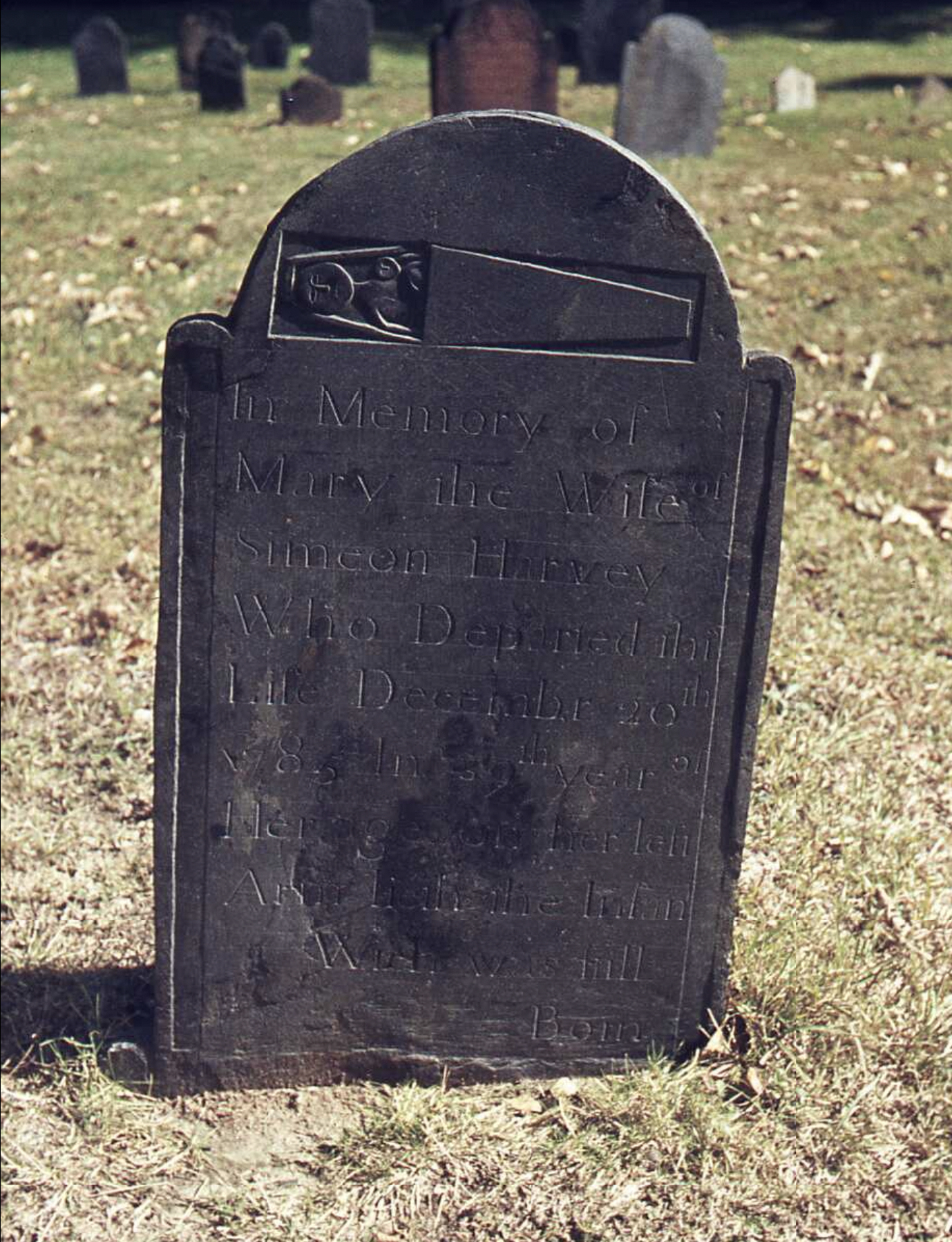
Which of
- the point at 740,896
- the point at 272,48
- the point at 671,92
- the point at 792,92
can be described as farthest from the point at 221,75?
the point at 740,896

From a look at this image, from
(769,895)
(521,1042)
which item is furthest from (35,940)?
(769,895)

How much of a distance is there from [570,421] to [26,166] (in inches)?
368

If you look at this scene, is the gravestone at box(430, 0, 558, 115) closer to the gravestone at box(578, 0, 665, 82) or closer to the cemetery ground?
the gravestone at box(578, 0, 665, 82)

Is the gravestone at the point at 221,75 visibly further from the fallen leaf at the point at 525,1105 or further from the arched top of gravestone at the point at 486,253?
the fallen leaf at the point at 525,1105

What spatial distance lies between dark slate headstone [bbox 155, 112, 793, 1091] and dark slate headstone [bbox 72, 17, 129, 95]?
43.3 feet

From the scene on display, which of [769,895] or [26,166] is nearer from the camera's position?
[769,895]

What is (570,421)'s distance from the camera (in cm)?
269

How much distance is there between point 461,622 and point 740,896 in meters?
1.21

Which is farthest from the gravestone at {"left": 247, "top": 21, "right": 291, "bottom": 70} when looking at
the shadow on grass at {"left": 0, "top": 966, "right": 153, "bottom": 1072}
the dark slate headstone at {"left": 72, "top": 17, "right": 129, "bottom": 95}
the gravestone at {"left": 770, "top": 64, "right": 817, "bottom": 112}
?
the shadow on grass at {"left": 0, "top": 966, "right": 153, "bottom": 1072}

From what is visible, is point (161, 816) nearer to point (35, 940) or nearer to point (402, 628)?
point (402, 628)

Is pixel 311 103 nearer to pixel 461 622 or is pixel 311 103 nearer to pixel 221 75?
pixel 221 75

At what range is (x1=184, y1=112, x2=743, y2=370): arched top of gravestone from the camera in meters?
2.54

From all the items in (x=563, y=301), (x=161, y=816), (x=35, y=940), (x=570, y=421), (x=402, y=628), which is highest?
(x=563, y=301)

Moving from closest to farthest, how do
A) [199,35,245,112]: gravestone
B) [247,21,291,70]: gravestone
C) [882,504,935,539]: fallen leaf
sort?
[882,504,935,539]: fallen leaf < [199,35,245,112]: gravestone < [247,21,291,70]: gravestone
